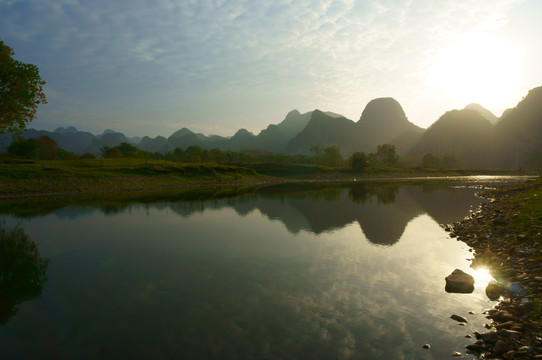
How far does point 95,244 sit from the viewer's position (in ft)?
82.3

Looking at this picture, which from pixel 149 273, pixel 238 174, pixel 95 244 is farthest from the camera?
pixel 238 174

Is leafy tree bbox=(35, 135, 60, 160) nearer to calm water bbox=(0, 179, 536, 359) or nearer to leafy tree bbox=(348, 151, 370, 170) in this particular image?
calm water bbox=(0, 179, 536, 359)

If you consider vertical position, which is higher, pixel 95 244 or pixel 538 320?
pixel 538 320

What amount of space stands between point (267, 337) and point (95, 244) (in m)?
20.7

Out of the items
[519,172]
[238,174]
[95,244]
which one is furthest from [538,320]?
[519,172]

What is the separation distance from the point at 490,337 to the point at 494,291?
4934 mm

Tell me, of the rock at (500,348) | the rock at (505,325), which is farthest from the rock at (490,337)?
the rock at (505,325)

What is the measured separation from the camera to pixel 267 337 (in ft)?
35.4

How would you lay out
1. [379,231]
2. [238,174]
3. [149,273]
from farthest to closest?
[238,174]
[379,231]
[149,273]

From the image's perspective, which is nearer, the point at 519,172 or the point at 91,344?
the point at 91,344

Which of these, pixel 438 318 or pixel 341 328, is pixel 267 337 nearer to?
pixel 341 328

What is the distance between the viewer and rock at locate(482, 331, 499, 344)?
1008 cm

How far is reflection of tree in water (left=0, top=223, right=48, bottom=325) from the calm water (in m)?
0.51

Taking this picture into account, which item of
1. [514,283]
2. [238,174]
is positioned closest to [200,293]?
[514,283]
